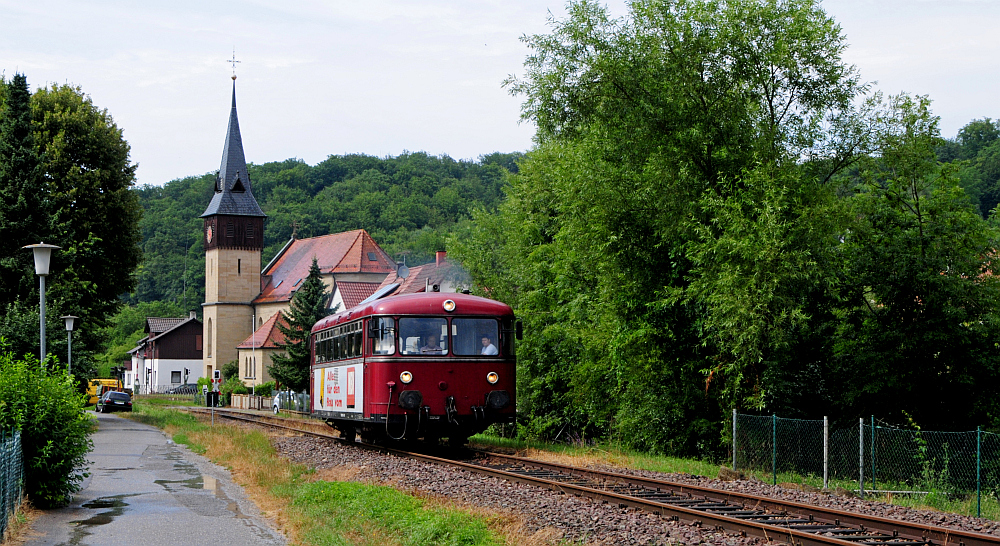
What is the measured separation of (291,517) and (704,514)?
4.82 m

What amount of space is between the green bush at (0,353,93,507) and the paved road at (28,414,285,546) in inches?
13.5

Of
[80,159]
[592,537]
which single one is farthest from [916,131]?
[80,159]

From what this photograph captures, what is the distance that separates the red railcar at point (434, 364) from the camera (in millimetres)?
19094

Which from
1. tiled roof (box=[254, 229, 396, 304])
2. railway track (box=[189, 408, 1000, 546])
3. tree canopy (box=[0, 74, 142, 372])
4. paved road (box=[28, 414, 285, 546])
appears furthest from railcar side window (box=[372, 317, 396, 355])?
tiled roof (box=[254, 229, 396, 304])

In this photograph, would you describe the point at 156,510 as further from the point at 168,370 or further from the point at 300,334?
the point at 168,370

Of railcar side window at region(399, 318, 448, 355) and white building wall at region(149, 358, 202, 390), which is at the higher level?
railcar side window at region(399, 318, 448, 355)

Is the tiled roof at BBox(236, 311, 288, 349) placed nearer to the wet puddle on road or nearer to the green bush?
the wet puddle on road

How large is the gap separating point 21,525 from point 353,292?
231 feet

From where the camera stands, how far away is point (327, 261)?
306 ft

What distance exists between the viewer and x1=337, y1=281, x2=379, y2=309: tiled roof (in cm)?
7975

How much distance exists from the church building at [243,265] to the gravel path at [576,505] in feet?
236

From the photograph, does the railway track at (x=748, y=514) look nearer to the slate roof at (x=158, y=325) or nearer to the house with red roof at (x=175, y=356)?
the house with red roof at (x=175, y=356)

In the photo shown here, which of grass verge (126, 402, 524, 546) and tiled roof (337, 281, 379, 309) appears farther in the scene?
tiled roof (337, 281, 379, 309)

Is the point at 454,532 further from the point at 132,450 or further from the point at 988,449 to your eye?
the point at 132,450
